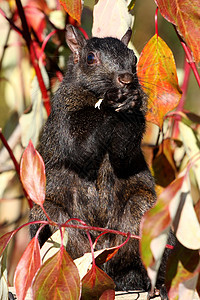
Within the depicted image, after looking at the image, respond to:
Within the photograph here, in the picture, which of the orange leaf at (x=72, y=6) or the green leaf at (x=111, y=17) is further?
the green leaf at (x=111, y=17)

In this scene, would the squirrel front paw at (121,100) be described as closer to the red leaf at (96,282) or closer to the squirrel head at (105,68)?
the squirrel head at (105,68)

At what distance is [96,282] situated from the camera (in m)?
1.36

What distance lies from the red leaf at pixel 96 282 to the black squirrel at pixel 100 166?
59cm

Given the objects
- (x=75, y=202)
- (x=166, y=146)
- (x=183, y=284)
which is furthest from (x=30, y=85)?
(x=183, y=284)

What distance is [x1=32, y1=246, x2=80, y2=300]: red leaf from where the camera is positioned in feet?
4.00

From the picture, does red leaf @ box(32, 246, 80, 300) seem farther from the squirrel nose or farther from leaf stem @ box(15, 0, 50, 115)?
leaf stem @ box(15, 0, 50, 115)

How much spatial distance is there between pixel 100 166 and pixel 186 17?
0.80m

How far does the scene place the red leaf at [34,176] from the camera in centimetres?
135

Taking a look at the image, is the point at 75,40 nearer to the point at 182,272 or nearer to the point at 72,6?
the point at 72,6

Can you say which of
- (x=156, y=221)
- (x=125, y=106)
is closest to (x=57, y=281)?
(x=156, y=221)

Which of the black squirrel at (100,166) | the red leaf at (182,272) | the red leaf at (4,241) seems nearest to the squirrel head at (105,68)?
the black squirrel at (100,166)

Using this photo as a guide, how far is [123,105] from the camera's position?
1759mm

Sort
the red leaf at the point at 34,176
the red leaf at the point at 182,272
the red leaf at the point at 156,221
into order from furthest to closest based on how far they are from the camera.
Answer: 1. the red leaf at the point at 34,176
2. the red leaf at the point at 182,272
3. the red leaf at the point at 156,221

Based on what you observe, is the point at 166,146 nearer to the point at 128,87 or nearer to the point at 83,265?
the point at 128,87
